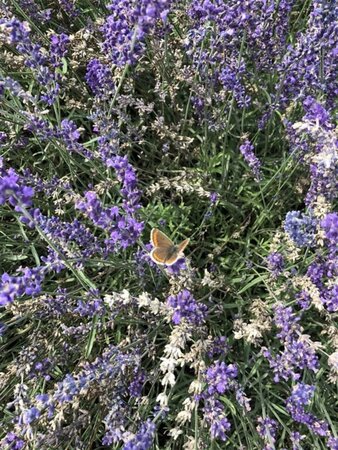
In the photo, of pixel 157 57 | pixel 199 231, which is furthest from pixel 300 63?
pixel 199 231

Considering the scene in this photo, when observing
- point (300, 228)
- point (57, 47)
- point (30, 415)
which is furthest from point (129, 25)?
point (30, 415)

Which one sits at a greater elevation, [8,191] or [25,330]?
[8,191]

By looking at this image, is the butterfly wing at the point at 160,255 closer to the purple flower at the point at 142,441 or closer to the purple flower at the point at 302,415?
the purple flower at the point at 142,441

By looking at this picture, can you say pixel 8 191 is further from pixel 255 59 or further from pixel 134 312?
pixel 255 59

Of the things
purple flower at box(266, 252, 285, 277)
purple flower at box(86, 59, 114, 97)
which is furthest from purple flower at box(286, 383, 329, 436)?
purple flower at box(86, 59, 114, 97)

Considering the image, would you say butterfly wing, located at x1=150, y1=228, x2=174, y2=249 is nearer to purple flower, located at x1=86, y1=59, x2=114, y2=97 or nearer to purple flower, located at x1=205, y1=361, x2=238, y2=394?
purple flower, located at x1=205, y1=361, x2=238, y2=394

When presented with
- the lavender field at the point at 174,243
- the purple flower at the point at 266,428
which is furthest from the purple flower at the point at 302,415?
the purple flower at the point at 266,428

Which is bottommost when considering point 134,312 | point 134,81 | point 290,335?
point 134,312

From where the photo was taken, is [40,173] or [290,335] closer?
[290,335]
